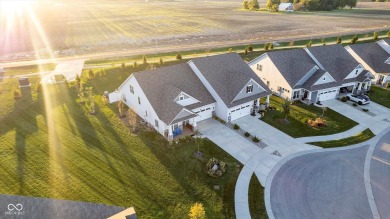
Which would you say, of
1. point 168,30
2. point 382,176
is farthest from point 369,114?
point 168,30

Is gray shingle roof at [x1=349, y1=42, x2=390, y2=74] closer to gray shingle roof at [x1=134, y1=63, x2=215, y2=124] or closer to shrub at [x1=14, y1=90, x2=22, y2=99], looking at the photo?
gray shingle roof at [x1=134, y1=63, x2=215, y2=124]

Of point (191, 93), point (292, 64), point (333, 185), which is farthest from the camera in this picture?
point (292, 64)

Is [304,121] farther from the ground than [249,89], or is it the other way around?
[249,89]

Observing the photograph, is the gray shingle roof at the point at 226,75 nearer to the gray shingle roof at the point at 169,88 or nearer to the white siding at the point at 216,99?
the white siding at the point at 216,99

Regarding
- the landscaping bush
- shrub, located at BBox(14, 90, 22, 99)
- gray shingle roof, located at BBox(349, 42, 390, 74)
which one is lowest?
the landscaping bush

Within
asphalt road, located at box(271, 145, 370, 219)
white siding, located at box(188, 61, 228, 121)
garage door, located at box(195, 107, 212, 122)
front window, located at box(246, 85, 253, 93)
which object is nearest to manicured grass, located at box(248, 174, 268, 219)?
asphalt road, located at box(271, 145, 370, 219)

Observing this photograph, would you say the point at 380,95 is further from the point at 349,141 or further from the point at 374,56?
the point at 349,141
